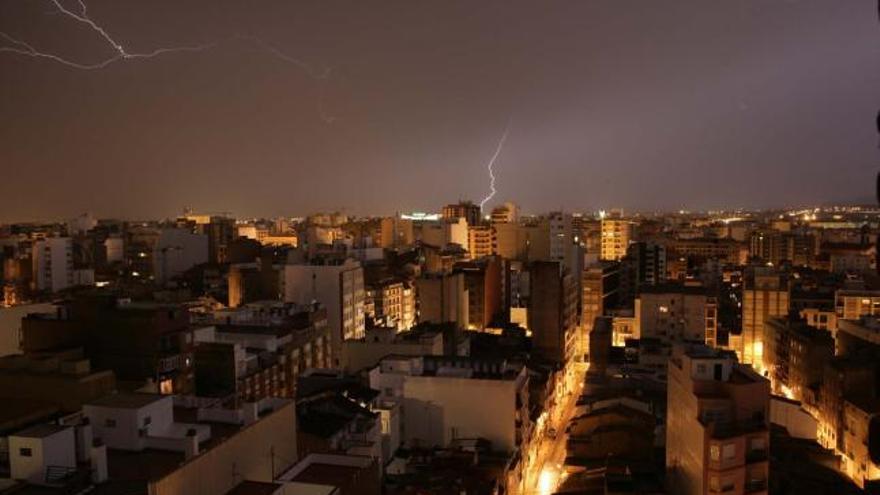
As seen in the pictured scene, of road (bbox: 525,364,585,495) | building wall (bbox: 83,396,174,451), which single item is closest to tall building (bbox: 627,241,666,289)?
road (bbox: 525,364,585,495)

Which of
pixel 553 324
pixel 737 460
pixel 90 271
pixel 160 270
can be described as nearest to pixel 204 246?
pixel 160 270

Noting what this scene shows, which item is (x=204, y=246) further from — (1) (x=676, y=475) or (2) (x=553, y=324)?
(1) (x=676, y=475)

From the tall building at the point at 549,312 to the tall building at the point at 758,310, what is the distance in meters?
6.10

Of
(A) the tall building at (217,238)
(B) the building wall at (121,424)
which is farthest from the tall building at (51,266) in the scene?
(B) the building wall at (121,424)

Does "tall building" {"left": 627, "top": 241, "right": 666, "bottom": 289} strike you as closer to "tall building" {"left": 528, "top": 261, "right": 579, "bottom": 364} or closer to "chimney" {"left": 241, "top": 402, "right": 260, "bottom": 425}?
"tall building" {"left": 528, "top": 261, "right": 579, "bottom": 364}

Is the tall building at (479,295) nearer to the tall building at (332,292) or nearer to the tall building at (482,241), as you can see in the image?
the tall building at (332,292)

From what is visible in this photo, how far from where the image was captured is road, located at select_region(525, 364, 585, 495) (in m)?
13.2

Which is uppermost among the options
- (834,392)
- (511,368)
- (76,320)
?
(76,320)

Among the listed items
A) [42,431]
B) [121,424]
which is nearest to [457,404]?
[121,424]

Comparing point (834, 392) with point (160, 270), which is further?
point (160, 270)

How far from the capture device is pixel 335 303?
2106 centimetres

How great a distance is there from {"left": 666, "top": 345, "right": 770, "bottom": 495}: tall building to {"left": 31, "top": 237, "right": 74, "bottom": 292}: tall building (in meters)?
30.3

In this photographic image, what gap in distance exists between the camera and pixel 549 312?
71.8ft

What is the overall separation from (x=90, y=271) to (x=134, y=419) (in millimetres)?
30353
